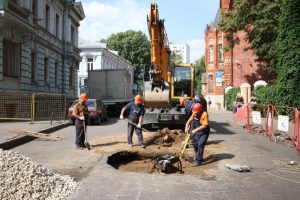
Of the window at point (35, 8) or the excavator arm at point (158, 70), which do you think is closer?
the excavator arm at point (158, 70)

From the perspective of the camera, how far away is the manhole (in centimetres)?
896

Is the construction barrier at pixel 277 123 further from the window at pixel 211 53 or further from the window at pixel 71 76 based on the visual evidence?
the window at pixel 211 53

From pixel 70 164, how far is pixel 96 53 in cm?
5167

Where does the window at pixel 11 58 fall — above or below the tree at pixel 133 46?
below

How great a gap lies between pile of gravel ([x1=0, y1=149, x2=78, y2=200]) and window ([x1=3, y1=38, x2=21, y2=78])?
1659 cm

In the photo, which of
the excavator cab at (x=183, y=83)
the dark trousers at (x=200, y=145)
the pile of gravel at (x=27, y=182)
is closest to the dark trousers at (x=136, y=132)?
the dark trousers at (x=200, y=145)

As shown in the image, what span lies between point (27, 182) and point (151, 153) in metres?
5.33

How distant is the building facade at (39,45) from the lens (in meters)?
22.1

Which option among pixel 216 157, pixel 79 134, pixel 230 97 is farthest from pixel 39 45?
pixel 230 97

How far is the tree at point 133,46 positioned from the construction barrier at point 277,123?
181ft

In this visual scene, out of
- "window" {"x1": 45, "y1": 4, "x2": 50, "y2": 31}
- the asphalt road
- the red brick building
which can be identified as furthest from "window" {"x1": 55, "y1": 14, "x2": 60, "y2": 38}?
the asphalt road

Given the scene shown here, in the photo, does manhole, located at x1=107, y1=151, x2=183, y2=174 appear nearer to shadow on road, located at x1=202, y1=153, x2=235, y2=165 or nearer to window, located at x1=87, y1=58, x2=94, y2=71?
shadow on road, located at x1=202, y1=153, x2=235, y2=165

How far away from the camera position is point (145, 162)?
1072 cm

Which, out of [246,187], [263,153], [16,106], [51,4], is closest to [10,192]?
[246,187]
